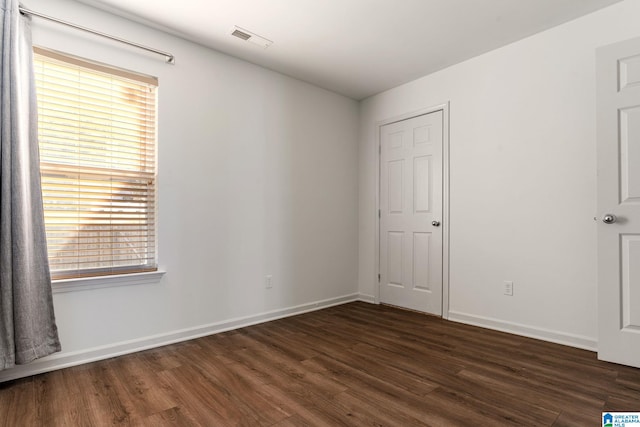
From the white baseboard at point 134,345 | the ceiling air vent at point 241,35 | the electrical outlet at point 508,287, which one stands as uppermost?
the ceiling air vent at point 241,35

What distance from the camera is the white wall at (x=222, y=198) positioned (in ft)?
8.31

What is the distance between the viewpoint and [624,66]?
2.35 meters

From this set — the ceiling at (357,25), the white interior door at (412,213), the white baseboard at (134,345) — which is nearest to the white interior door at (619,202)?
the ceiling at (357,25)

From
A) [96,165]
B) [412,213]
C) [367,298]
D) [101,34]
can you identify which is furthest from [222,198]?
[367,298]

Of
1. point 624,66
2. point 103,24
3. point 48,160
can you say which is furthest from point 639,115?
point 48,160

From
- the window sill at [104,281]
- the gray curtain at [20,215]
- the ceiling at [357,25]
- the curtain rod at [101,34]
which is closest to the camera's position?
the gray curtain at [20,215]

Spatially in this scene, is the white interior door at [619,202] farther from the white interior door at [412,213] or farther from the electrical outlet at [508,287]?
the white interior door at [412,213]

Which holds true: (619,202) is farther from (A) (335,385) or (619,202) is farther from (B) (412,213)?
(A) (335,385)

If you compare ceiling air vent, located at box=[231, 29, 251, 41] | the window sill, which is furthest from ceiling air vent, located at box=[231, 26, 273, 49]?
the window sill

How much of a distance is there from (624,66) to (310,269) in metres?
3.10

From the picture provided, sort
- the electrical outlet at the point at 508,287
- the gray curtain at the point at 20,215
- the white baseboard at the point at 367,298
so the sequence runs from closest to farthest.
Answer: the gray curtain at the point at 20,215, the electrical outlet at the point at 508,287, the white baseboard at the point at 367,298

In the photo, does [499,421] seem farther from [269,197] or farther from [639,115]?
[269,197]

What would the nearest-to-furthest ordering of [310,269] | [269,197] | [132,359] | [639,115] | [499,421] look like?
[499,421] → [639,115] → [132,359] → [269,197] → [310,269]

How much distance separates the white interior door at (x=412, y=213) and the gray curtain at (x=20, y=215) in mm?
3154
